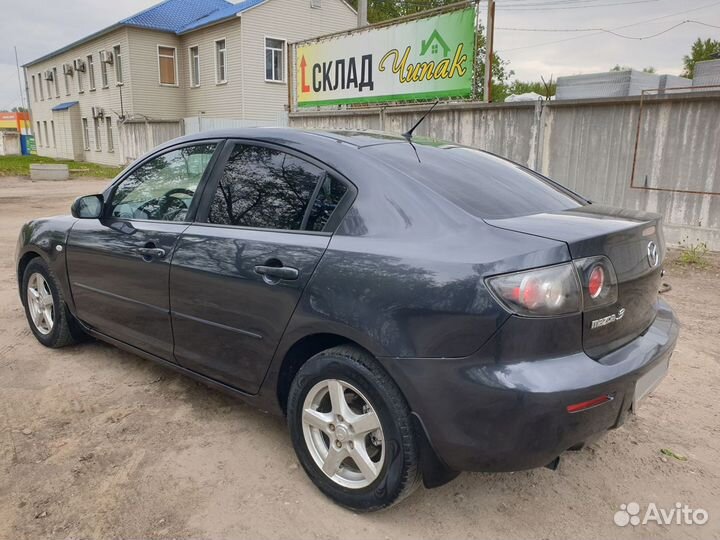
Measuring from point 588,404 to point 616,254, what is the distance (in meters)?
0.59

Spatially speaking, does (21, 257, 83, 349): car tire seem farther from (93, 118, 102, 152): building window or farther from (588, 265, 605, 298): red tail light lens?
(93, 118, 102, 152): building window

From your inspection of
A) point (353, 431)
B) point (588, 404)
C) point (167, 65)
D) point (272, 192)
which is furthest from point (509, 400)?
point (167, 65)

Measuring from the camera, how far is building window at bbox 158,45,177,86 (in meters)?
28.5

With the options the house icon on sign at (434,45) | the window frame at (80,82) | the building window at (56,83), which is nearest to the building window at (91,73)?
the window frame at (80,82)

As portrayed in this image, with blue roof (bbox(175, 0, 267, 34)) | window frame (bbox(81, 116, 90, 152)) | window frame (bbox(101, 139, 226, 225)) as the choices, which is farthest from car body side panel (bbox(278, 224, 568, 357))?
window frame (bbox(81, 116, 90, 152))

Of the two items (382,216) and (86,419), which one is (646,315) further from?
(86,419)

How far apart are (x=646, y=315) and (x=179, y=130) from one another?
796 inches

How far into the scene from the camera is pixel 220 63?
26.1 m

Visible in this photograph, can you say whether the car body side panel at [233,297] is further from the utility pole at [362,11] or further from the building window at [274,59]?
the building window at [274,59]

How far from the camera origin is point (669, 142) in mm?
7238

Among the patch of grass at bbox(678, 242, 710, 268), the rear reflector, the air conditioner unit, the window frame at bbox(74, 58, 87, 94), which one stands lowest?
the patch of grass at bbox(678, 242, 710, 268)

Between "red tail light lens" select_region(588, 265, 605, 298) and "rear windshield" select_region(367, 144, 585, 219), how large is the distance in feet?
1.47

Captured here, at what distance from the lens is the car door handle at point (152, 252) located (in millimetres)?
3124

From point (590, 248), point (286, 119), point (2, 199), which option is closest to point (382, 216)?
point (590, 248)
